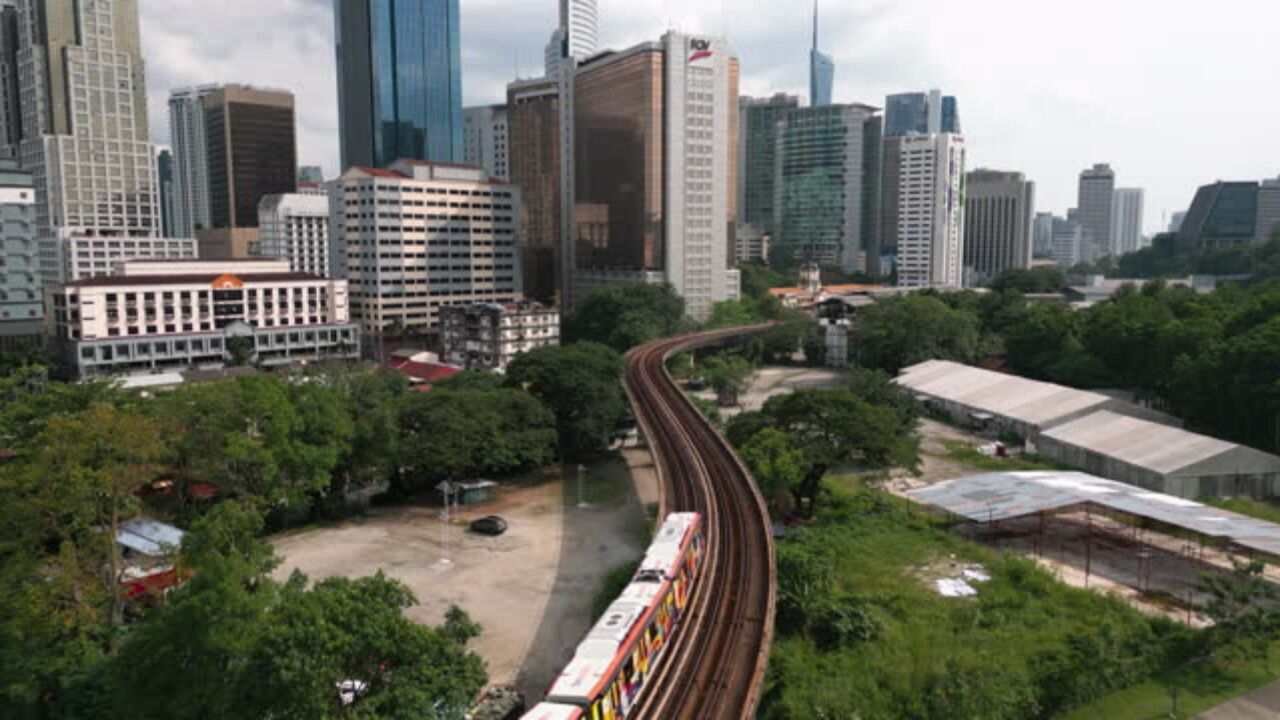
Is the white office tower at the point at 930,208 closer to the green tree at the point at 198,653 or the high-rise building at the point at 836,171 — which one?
the high-rise building at the point at 836,171

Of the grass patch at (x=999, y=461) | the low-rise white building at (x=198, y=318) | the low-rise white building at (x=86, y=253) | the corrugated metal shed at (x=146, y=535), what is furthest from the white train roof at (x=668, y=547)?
the low-rise white building at (x=86, y=253)

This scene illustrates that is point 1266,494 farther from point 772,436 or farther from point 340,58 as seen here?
point 340,58

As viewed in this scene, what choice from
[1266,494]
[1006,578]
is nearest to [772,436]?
[1006,578]

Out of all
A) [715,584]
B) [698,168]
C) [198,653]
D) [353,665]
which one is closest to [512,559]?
[715,584]

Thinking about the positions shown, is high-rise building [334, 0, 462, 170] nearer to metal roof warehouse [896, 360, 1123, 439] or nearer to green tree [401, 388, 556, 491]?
metal roof warehouse [896, 360, 1123, 439]

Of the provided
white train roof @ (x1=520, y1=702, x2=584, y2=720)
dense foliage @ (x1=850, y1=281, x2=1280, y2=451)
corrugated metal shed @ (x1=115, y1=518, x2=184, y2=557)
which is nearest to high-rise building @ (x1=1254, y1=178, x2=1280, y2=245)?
dense foliage @ (x1=850, y1=281, x2=1280, y2=451)

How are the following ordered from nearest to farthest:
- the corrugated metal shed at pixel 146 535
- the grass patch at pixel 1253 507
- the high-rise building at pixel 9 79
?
the corrugated metal shed at pixel 146 535
the grass patch at pixel 1253 507
the high-rise building at pixel 9 79
